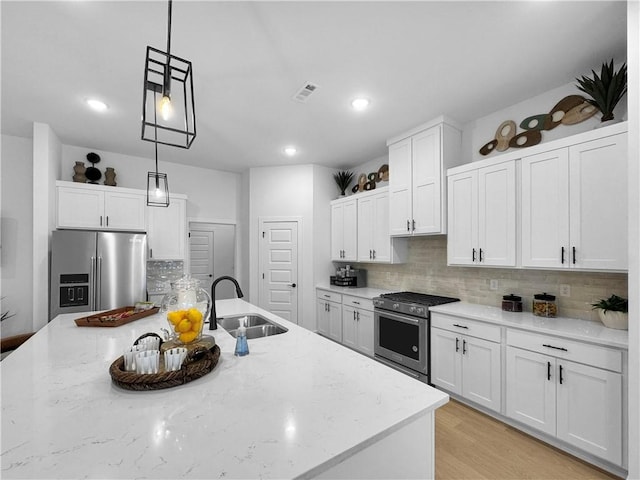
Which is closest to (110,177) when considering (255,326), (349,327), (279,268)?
(279,268)

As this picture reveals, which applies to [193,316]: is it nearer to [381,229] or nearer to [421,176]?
[421,176]

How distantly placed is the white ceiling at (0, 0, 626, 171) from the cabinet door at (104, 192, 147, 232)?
3.13 feet

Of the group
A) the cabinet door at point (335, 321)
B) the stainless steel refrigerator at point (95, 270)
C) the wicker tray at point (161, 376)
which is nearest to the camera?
the wicker tray at point (161, 376)

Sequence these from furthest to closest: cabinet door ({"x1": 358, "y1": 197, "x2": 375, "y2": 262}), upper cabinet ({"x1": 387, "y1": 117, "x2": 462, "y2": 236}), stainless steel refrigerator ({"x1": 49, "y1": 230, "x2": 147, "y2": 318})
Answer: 1. cabinet door ({"x1": 358, "y1": 197, "x2": 375, "y2": 262})
2. stainless steel refrigerator ({"x1": 49, "y1": 230, "x2": 147, "y2": 318})
3. upper cabinet ({"x1": 387, "y1": 117, "x2": 462, "y2": 236})

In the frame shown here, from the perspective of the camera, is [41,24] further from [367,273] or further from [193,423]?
[367,273]

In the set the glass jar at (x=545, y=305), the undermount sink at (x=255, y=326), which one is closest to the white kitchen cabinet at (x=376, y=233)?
the glass jar at (x=545, y=305)

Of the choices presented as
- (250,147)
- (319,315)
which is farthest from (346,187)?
(319,315)

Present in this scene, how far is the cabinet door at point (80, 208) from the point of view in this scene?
367 centimetres

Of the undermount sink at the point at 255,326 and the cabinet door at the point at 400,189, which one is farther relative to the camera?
the cabinet door at the point at 400,189

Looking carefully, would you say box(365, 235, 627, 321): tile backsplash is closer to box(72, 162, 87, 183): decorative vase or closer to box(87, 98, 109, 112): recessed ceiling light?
box(87, 98, 109, 112): recessed ceiling light

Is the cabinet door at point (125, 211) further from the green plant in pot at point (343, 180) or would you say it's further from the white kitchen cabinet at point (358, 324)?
the white kitchen cabinet at point (358, 324)

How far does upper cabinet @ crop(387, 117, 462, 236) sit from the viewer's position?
3225mm

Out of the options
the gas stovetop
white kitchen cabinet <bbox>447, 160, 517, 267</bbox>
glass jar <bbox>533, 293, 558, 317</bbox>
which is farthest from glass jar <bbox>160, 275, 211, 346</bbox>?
glass jar <bbox>533, 293, 558, 317</bbox>

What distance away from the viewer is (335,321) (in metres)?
4.47
